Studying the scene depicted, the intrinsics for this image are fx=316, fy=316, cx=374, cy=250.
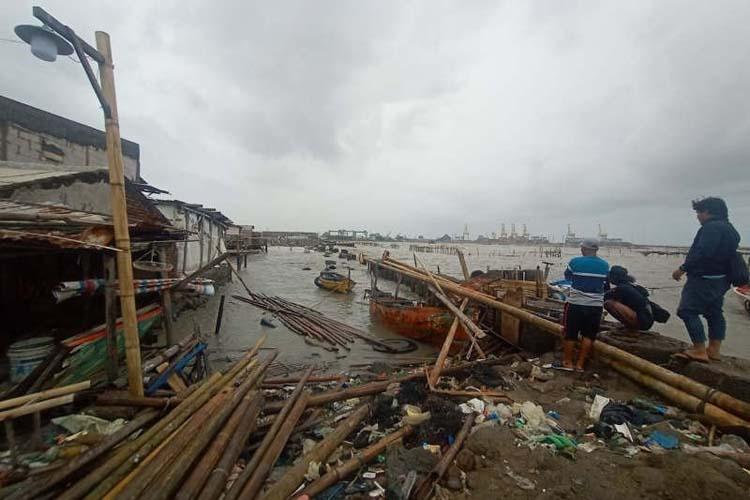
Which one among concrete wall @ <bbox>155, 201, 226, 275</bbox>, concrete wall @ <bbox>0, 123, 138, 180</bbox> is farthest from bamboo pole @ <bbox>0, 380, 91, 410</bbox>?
concrete wall @ <bbox>0, 123, 138, 180</bbox>

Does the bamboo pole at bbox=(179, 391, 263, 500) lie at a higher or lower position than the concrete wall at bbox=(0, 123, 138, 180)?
lower

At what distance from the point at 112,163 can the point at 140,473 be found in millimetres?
3639

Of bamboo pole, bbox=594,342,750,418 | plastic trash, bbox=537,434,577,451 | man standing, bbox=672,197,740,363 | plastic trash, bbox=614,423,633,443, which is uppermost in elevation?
man standing, bbox=672,197,740,363

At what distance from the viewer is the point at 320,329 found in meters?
12.9

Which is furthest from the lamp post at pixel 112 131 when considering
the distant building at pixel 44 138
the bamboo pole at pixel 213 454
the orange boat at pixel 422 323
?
the distant building at pixel 44 138

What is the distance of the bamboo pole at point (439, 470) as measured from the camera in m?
2.98

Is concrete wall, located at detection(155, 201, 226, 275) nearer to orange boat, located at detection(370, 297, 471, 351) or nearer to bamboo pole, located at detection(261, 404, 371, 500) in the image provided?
orange boat, located at detection(370, 297, 471, 351)

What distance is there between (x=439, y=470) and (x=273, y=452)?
1901mm

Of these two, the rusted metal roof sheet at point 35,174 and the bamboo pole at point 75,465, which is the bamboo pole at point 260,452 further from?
the rusted metal roof sheet at point 35,174

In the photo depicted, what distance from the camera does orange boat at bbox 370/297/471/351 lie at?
11.6 m

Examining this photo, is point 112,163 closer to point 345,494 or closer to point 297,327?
point 345,494

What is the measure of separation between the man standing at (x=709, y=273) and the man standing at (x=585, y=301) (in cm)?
106

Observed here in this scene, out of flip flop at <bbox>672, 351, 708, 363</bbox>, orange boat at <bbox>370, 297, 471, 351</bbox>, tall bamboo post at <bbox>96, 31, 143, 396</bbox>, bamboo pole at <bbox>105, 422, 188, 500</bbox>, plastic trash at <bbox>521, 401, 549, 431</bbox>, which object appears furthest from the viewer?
orange boat at <bbox>370, 297, 471, 351</bbox>

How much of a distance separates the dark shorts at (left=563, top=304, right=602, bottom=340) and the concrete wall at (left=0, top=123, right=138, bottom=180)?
23350mm
